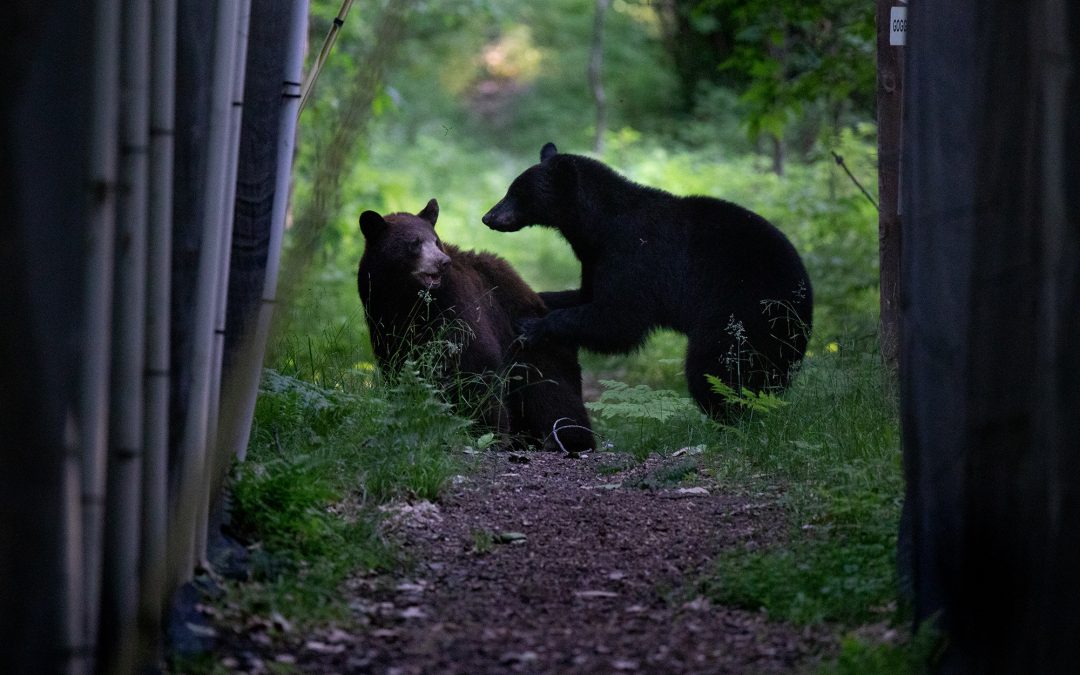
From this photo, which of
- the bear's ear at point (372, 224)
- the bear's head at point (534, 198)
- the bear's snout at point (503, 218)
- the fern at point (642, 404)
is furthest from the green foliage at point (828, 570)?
the bear's snout at point (503, 218)

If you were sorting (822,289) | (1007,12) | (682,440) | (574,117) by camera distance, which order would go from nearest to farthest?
(1007,12) < (682,440) < (822,289) < (574,117)

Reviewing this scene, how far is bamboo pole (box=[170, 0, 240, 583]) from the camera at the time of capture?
11.5ft

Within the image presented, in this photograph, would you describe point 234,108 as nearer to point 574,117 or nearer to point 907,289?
point 907,289

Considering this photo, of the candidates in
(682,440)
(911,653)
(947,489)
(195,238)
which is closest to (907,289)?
(947,489)

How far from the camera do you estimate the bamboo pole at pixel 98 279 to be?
2898 mm

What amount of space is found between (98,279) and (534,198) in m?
5.88

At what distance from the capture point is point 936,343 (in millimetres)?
3234

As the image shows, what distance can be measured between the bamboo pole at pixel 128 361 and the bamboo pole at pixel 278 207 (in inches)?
39.7

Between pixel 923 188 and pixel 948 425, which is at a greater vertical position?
pixel 923 188

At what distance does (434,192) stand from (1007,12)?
1985 centimetres

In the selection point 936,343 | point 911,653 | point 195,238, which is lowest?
point 911,653

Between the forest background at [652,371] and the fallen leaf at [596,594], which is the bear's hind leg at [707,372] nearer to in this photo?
the forest background at [652,371]

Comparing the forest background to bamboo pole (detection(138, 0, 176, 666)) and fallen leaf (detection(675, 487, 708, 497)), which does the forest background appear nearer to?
fallen leaf (detection(675, 487, 708, 497))

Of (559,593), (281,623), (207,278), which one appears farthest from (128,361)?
(559,593)
